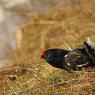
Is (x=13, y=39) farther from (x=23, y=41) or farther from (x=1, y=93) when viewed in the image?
(x=1, y=93)

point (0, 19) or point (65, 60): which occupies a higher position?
point (0, 19)

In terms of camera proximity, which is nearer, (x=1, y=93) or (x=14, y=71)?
(x=1, y=93)

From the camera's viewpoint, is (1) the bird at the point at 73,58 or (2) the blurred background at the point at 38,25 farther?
(2) the blurred background at the point at 38,25

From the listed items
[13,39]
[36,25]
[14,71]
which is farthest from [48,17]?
[14,71]

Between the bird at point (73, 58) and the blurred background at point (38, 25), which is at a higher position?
the blurred background at point (38, 25)

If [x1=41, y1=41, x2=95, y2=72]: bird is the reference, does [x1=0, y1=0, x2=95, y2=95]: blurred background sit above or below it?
above

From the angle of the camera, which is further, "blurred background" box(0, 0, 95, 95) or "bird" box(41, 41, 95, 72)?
"blurred background" box(0, 0, 95, 95)

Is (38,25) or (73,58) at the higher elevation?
(38,25)

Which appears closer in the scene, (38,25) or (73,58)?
(73,58)
